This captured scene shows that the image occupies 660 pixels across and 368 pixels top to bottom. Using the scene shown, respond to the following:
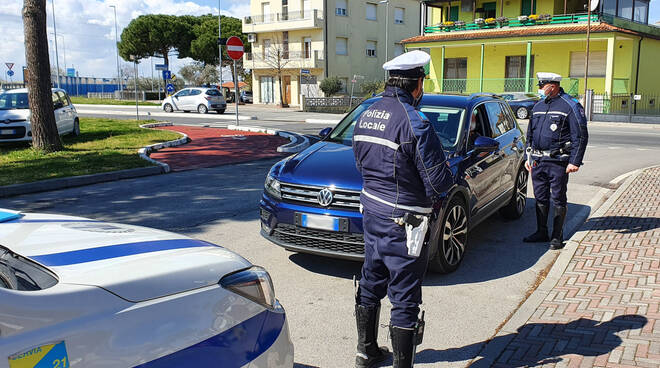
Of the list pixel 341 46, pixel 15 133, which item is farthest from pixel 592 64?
pixel 15 133

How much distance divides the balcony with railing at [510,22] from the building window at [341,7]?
12.0 meters

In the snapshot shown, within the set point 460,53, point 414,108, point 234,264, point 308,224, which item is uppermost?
point 460,53

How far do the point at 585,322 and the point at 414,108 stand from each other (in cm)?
221

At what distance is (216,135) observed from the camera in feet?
61.0

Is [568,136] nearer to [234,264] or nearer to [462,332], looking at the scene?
[462,332]

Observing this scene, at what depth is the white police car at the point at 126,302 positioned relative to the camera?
1.70 meters

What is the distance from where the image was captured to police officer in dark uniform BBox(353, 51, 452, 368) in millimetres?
3211

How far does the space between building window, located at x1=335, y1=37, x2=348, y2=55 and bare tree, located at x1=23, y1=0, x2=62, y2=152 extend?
40.1 metres

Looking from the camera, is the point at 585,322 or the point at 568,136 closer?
the point at 585,322

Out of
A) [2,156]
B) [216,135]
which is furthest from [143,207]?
[216,135]

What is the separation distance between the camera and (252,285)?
96.5 inches

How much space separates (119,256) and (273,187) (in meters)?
3.27

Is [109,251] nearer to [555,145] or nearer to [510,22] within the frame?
[555,145]

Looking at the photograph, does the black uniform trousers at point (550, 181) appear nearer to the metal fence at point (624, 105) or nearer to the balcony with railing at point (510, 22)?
the metal fence at point (624, 105)
